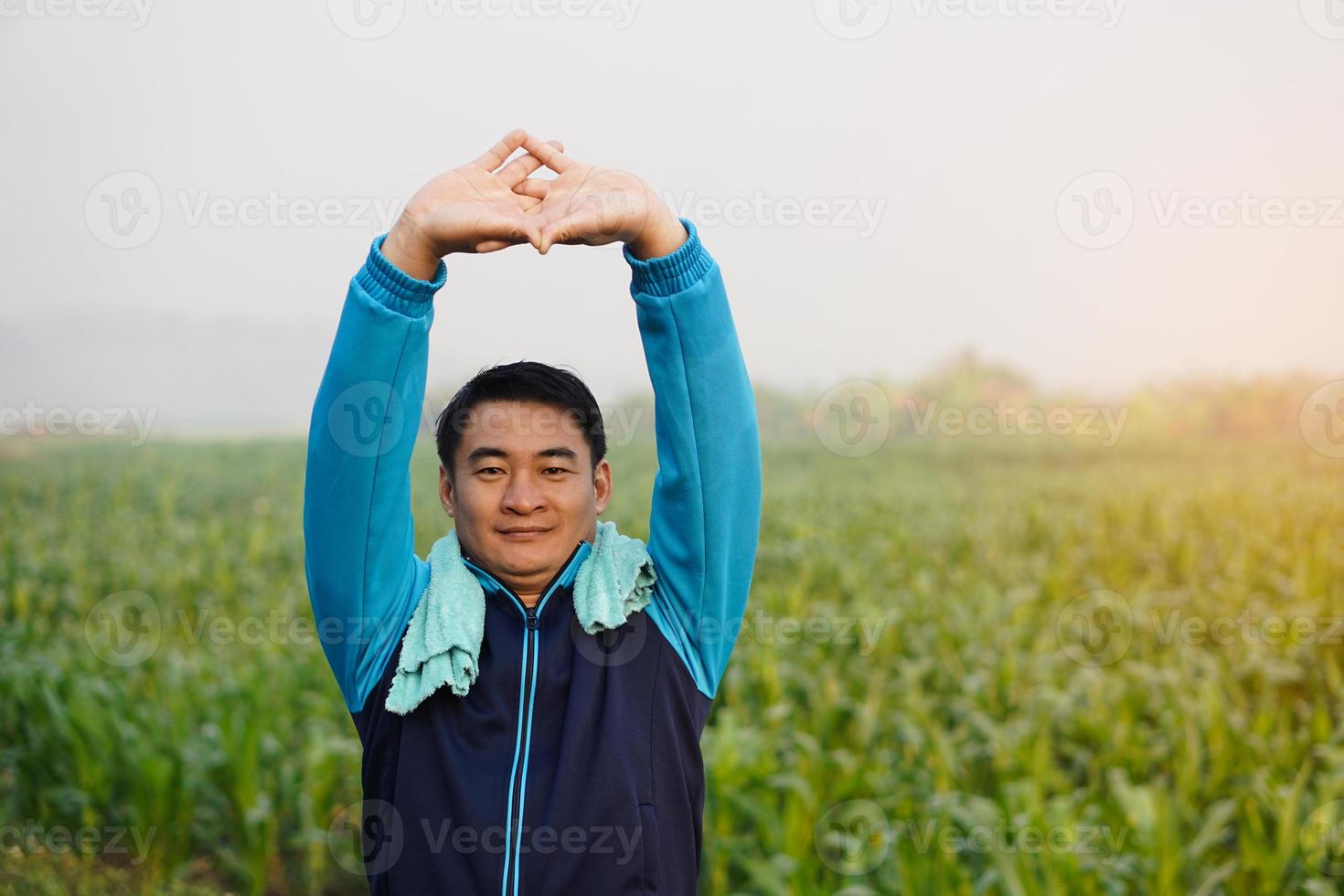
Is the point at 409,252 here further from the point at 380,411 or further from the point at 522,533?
the point at 522,533

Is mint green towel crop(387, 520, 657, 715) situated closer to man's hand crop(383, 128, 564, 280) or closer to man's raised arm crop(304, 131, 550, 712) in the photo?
man's raised arm crop(304, 131, 550, 712)

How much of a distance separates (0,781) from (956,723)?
4196mm

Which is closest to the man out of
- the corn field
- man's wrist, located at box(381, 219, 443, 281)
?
man's wrist, located at box(381, 219, 443, 281)

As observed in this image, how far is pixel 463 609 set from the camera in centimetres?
168

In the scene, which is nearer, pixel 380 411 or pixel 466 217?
pixel 466 217

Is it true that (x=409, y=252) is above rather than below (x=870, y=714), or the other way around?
above

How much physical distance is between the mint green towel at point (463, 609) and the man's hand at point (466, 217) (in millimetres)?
469

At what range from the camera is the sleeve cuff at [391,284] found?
155 cm

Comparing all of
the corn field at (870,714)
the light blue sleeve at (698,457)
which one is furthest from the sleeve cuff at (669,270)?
the corn field at (870,714)

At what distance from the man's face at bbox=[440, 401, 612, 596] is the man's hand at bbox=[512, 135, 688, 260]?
1.04 ft

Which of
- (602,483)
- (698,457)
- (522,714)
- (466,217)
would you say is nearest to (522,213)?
(466,217)

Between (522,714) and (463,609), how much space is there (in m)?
0.18

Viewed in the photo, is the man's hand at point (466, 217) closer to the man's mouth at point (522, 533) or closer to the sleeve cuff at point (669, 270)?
the sleeve cuff at point (669, 270)

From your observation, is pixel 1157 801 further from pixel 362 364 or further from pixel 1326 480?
pixel 1326 480
